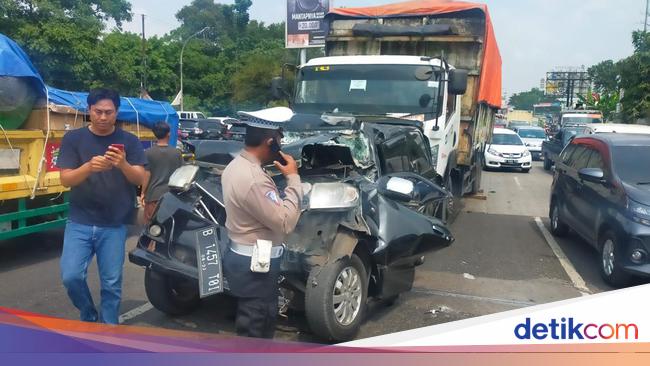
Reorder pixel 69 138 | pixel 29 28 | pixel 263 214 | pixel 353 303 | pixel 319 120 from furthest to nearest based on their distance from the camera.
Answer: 1. pixel 29 28
2. pixel 319 120
3. pixel 353 303
4. pixel 69 138
5. pixel 263 214

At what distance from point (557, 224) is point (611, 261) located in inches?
104

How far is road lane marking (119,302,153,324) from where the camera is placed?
16.2ft

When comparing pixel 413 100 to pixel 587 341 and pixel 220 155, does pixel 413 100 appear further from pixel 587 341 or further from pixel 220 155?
pixel 587 341

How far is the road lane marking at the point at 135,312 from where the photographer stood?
493 cm

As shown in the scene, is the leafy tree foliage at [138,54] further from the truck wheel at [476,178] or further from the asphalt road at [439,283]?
the asphalt road at [439,283]

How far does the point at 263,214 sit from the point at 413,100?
5.77 m

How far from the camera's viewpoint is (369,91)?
333 inches

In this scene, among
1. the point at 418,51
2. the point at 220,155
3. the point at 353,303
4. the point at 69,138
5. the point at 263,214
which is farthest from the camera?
the point at 418,51

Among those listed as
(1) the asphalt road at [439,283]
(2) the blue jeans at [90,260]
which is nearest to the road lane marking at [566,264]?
(1) the asphalt road at [439,283]

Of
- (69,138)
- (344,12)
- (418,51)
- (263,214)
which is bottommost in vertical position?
(263,214)

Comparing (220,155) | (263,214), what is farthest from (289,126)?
(263,214)

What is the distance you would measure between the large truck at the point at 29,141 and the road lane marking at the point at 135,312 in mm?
2153

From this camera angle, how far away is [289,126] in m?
6.53

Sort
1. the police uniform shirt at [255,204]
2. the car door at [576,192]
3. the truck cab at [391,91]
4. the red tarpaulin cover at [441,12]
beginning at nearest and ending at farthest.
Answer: the police uniform shirt at [255,204] → the car door at [576,192] → the truck cab at [391,91] → the red tarpaulin cover at [441,12]
